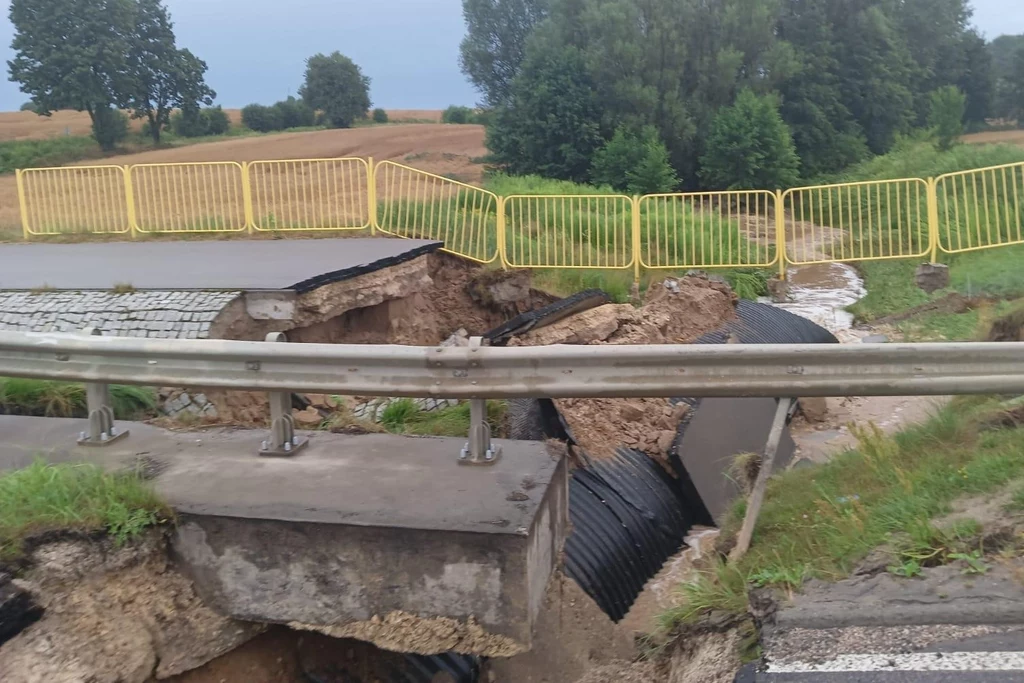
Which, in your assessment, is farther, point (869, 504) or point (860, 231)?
point (860, 231)

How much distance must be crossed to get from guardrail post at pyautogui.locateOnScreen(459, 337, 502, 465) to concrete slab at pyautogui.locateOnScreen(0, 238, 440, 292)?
3895 mm

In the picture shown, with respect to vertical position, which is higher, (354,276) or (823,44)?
(823,44)

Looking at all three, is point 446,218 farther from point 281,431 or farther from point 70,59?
point 70,59

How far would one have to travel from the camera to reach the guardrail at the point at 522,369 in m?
3.95

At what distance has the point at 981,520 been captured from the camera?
11.9 ft

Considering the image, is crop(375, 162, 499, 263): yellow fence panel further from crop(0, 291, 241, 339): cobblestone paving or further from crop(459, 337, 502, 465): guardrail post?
crop(459, 337, 502, 465): guardrail post

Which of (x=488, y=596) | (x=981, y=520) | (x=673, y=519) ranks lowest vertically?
(x=673, y=519)

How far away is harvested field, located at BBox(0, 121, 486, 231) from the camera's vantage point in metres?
13.9

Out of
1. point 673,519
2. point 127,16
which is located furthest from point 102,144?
point 673,519

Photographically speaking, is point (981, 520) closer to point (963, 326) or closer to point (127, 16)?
point (963, 326)

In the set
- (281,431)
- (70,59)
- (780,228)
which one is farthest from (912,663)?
(70,59)

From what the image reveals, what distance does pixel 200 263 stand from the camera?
10070mm

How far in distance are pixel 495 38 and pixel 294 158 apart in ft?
76.2

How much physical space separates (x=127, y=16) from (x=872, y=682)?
57347 millimetres
